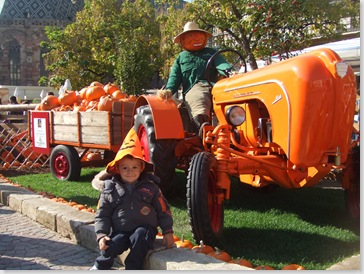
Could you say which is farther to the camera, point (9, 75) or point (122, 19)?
point (9, 75)

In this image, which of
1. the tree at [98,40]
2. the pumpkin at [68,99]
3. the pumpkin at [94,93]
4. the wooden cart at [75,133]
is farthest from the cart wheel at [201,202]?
the tree at [98,40]

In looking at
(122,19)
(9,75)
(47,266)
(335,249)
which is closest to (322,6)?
(335,249)

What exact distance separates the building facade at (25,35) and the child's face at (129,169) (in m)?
50.4

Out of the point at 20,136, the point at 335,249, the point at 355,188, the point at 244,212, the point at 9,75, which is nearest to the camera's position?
the point at 335,249

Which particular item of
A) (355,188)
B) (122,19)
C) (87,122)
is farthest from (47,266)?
(122,19)

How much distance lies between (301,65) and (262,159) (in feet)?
2.96

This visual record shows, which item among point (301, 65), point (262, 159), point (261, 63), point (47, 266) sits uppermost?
point (261, 63)

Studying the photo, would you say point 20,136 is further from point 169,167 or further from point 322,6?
point 322,6

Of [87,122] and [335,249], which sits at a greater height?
[87,122]

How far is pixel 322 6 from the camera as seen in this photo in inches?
473

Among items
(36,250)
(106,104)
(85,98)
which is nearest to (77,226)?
(36,250)

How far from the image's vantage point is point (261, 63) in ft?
41.7

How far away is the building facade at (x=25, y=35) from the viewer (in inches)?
2045

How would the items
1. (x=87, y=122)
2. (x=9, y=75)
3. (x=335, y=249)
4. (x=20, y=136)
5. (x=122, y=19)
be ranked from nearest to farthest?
(x=335, y=249) < (x=87, y=122) < (x=20, y=136) < (x=122, y=19) < (x=9, y=75)
